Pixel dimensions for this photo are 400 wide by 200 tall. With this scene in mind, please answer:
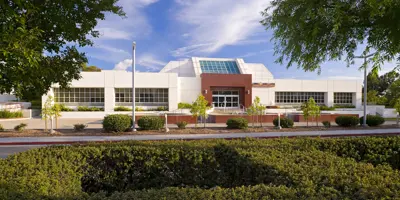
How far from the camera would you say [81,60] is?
649 cm

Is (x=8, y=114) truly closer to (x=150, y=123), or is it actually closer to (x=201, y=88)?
(x=150, y=123)

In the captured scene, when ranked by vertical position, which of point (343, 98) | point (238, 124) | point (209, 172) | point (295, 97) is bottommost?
point (238, 124)

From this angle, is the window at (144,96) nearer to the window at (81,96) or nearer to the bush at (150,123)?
the window at (81,96)

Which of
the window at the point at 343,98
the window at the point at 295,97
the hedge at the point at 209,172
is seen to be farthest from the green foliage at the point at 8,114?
the window at the point at 343,98

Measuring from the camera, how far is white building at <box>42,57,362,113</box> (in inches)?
1150

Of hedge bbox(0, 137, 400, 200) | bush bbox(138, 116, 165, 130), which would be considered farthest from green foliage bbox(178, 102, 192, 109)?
hedge bbox(0, 137, 400, 200)

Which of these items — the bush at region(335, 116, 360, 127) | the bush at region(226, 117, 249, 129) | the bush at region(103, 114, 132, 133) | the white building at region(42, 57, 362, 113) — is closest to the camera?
the bush at region(103, 114, 132, 133)

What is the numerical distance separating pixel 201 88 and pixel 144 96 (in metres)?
7.01

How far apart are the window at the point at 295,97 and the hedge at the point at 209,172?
31.0 metres

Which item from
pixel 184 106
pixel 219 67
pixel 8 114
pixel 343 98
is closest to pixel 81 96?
pixel 8 114

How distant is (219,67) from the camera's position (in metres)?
38.5

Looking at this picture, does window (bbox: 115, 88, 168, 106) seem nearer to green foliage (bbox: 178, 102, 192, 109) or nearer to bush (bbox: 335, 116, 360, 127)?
green foliage (bbox: 178, 102, 192, 109)

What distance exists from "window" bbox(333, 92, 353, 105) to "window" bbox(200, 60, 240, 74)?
48.4ft

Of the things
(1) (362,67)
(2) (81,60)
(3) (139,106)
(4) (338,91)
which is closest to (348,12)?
(1) (362,67)
